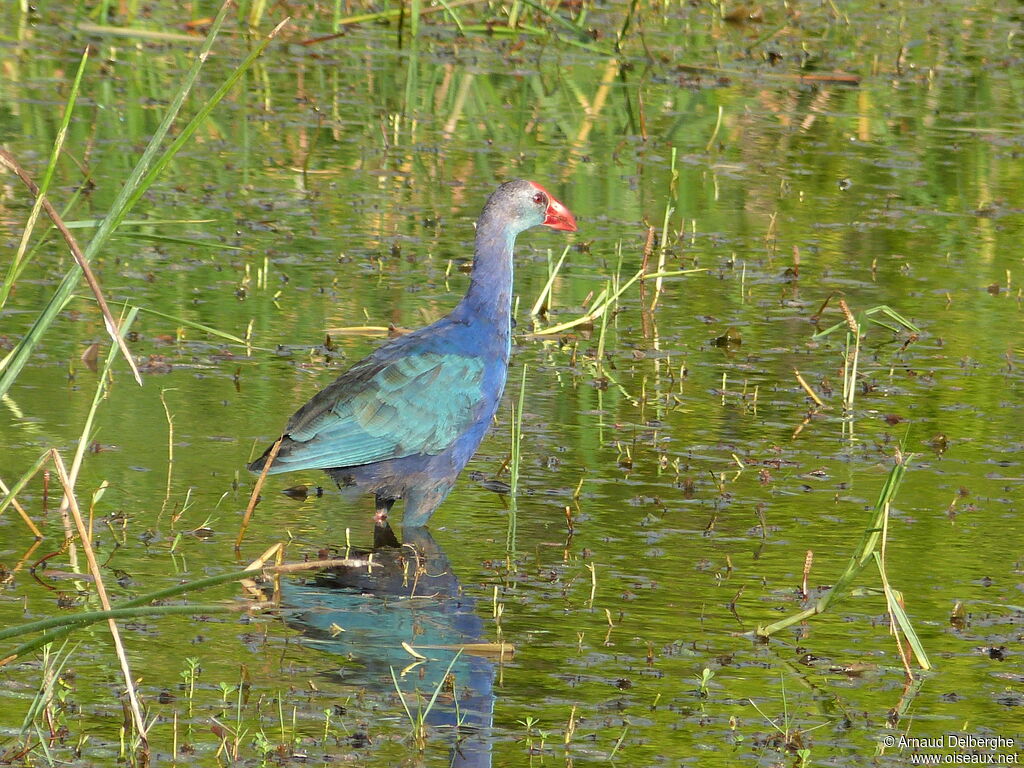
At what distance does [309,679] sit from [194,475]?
6.28 feet

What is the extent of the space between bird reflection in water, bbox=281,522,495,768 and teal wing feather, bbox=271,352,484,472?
36cm

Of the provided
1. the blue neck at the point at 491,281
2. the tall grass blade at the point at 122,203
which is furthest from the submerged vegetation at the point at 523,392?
the blue neck at the point at 491,281

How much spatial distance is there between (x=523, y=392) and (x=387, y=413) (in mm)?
664

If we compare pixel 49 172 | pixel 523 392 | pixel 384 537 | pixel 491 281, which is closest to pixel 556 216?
pixel 491 281

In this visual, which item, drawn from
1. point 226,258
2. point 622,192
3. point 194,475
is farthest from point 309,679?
point 622,192

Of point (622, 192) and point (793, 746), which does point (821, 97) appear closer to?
point (622, 192)

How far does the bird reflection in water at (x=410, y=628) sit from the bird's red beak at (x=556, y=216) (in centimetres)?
171

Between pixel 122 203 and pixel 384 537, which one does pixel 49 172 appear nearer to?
pixel 122 203

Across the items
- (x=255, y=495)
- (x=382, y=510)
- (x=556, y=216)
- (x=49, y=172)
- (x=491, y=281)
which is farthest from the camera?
(x=556, y=216)

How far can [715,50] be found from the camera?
15.3 m

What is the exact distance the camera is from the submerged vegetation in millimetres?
4672

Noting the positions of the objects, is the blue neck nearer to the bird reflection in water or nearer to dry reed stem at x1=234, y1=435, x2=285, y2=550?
the bird reflection in water

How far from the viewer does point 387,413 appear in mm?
6160

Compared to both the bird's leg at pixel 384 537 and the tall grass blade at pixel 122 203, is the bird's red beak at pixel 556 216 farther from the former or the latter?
the tall grass blade at pixel 122 203
